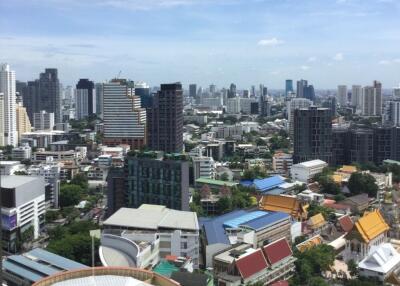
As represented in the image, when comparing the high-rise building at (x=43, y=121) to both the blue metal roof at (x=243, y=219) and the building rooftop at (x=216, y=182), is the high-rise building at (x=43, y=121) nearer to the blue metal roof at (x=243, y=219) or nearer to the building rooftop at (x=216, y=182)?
the building rooftop at (x=216, y=182)

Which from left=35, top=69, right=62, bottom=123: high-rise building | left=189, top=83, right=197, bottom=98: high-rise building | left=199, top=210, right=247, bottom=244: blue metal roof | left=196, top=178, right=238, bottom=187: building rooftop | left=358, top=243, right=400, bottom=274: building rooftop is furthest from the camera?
left=189, top=83, right=197, bottom=98: high-rise building

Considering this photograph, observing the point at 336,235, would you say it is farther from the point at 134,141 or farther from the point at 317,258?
the point at 134,141

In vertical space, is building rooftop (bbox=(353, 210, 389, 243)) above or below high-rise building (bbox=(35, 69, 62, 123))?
below

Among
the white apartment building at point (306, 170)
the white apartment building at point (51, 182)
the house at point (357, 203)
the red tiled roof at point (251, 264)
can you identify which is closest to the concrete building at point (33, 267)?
the red tiled roof at point (251, 264)

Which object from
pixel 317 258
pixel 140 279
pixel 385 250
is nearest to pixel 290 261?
pixel 317 258

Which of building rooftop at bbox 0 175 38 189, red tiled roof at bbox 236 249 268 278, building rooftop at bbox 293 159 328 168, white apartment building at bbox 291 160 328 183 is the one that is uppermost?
building rooftop at bbox 0 175 38 189

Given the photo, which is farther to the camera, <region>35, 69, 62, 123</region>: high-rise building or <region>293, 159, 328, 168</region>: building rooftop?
<region>35, 69, 62, 123</region>: high-rise building

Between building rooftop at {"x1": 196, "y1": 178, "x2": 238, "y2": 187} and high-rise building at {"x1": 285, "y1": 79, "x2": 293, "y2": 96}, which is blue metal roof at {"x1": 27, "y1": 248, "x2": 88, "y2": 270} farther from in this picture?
high-rise building at {"x1": 285, "y1": 79, "x2": 293, "y2": 96}

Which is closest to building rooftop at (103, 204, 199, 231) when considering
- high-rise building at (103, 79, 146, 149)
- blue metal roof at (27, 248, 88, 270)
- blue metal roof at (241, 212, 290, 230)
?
blue metal roof at (27, 248, 88, 270)
